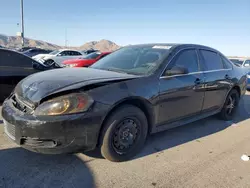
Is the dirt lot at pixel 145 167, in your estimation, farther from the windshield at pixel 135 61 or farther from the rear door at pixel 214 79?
the windshield at pixel 135 61

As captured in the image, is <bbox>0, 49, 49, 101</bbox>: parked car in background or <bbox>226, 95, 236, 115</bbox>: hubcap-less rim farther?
<bbox>226, 95, 236, 115</bbox>: hubcap-less rim

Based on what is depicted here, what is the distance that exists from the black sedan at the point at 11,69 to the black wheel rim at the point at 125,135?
9.68 feet

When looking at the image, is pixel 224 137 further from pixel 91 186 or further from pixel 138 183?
pixel 91 186

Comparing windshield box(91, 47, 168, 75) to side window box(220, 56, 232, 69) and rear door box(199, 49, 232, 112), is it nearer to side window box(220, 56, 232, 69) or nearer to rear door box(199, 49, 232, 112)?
rear door box(199, 49, 232, 112)

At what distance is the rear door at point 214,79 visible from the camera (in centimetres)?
427

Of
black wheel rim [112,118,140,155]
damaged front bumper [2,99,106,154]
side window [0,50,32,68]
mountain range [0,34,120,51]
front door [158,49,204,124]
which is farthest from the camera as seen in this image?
mountain range [0,34,120,51]

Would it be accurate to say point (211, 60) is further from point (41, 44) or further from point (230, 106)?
point (41, 44)

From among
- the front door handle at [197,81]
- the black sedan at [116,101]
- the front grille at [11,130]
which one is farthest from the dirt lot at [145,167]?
the front door handle at [197,81]

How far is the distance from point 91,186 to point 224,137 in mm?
2798

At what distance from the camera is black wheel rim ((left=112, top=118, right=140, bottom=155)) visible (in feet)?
9.77

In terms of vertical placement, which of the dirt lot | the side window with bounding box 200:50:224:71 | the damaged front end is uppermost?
the side window with bounding box 200:50:224:71

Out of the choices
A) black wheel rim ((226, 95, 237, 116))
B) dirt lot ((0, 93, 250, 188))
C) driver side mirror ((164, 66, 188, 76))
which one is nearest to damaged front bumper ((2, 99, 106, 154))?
dirt lot ((0, 93, 250, 188))

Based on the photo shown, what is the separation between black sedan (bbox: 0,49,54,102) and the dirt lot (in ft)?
3.66

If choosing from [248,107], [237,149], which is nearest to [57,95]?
[237,149]
